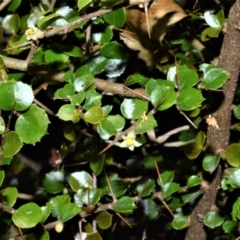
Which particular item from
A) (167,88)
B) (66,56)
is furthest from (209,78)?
(66,56)

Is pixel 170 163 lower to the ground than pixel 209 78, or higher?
lower

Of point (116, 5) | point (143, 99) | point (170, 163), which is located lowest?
point (170, 163)

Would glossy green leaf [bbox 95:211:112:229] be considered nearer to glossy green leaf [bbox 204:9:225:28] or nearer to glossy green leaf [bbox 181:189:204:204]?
glossy green leaf [bbox 181:189:204:204]

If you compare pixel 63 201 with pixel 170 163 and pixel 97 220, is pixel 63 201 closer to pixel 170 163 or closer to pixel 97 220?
pixel 97 220

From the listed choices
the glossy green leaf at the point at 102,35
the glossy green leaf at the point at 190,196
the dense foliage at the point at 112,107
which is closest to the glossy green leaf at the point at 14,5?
the dense foliage at the point at 112,107

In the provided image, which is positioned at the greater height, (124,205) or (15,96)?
Result: (15,96)

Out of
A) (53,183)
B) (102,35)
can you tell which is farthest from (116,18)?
(53,183)

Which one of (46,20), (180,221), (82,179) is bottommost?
(180,221)

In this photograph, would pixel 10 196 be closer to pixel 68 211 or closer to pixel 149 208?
pixel 68 211
